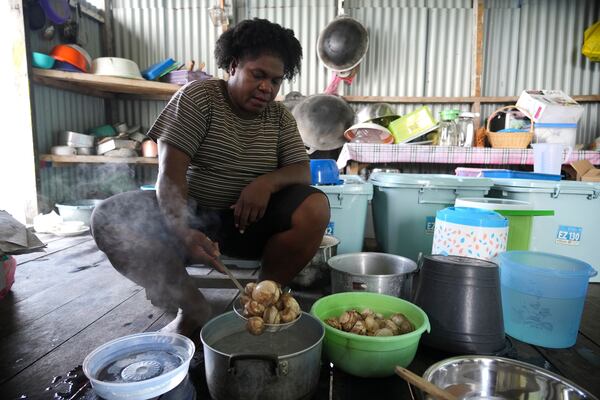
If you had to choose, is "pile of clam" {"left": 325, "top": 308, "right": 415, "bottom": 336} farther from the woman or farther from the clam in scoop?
the woman

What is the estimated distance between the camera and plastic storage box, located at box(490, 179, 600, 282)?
6.64 feet

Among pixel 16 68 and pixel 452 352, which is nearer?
pixel 452 352

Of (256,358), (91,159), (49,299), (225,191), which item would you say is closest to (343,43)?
(91,159)

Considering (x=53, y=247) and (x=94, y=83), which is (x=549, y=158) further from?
(x=94, y=83)

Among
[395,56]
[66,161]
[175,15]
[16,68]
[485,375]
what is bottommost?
[485,375]

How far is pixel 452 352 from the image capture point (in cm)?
125

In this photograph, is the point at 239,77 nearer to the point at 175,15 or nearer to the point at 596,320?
the point at 596,320

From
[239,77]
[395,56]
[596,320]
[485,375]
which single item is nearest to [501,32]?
[395,56]

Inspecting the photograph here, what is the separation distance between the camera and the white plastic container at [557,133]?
3289mm

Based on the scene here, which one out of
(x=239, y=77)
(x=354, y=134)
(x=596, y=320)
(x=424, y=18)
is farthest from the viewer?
(x=424, y=18)

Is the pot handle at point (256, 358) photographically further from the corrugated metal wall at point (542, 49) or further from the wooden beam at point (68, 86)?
the corrugated metal wall at point (542, 49)

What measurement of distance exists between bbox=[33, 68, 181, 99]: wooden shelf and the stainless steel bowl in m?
3.70

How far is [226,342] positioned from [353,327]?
0.42 m

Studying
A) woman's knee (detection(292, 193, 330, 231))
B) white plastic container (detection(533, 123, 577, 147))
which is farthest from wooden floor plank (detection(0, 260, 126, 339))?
white plastic container (detection(533, 123, 577, 147))
